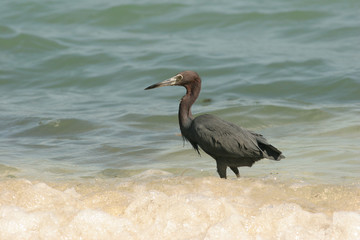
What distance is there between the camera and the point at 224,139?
23.9 feet

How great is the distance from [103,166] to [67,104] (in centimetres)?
437

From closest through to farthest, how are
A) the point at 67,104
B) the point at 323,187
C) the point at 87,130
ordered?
the point at 323,187
the point at 87,130
the point at 67,104

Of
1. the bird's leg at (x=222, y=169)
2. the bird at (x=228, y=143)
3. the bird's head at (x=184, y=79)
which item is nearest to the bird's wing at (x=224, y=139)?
the bird at (x=228, y=143)

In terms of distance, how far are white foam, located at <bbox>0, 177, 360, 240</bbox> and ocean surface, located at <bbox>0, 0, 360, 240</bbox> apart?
0.01 m

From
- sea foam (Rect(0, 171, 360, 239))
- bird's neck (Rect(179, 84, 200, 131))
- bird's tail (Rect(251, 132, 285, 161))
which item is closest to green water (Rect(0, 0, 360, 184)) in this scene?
bird's tail (Rect(251, 132, 285, 161))

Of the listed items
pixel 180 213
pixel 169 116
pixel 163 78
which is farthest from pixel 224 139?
pixel 163 78

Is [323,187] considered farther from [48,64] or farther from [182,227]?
[48,64]

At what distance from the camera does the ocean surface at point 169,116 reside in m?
5.64

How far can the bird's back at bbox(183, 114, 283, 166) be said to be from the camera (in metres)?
7.24

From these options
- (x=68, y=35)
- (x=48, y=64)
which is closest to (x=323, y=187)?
(x=48, y=64)

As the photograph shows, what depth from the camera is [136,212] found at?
5.74 metres

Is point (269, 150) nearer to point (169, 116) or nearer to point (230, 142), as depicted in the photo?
point (230, 142)

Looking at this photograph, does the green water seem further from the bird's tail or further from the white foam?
the white foam

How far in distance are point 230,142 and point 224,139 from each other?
0.07 metres
